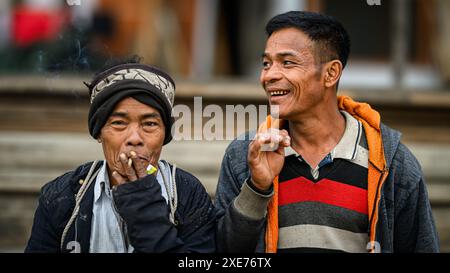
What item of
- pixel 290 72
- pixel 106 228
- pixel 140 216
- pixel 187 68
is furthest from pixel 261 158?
pixel 187 68

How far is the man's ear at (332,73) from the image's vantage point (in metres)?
2.71

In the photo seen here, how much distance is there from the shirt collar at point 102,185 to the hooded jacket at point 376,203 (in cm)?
42

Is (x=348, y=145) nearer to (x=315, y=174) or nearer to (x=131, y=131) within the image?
(x=315, y=174)

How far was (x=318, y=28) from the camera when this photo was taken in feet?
8.71

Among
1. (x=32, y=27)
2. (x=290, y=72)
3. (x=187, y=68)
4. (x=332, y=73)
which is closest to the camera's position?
(x=290, y=72)

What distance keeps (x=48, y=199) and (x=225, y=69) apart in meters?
4.71

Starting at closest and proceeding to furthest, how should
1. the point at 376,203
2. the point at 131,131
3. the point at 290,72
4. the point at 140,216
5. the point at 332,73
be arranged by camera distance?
the point at 140,216 → the point at 131,131 → the point at 376,203 → the point at 290,72 → the point at 332,73

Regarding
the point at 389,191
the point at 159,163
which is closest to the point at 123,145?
the point at 159,163

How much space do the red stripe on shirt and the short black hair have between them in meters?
0.50

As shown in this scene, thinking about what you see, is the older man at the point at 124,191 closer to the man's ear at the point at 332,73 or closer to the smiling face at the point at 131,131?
the smiling face at the point at 131,131

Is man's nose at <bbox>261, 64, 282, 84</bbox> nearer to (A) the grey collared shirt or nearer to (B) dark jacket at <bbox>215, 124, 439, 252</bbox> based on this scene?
(B) dark jacket at <bbox>215, 124, 439, 252</bbox>

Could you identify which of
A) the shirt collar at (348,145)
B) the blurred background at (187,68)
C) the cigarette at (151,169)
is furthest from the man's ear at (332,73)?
the blurred background at (187,68)

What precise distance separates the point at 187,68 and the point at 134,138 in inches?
168
